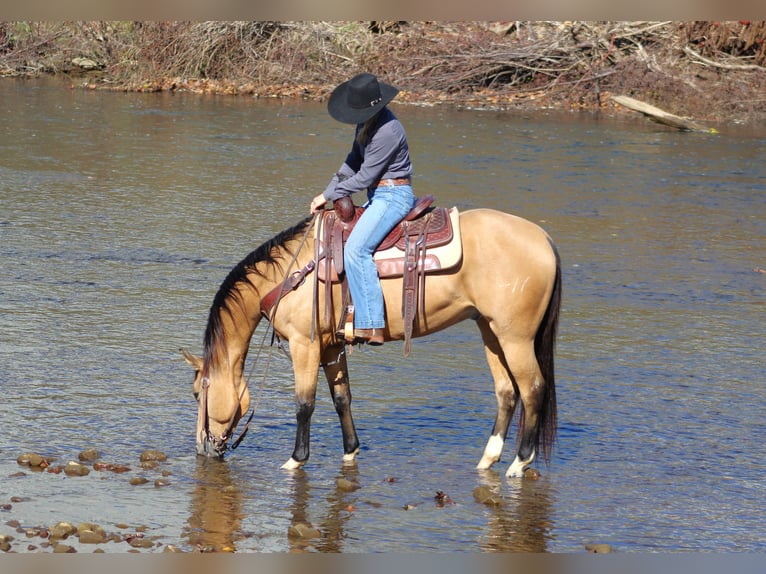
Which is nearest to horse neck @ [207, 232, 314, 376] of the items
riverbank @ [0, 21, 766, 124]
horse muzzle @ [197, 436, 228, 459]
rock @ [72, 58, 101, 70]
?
horse muzzle @ [197, 436, 228, 459]

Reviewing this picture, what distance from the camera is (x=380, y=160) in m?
7.13

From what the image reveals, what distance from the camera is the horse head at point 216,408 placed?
721 cm

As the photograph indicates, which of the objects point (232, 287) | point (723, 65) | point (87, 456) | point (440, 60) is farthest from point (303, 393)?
point (723, 65)

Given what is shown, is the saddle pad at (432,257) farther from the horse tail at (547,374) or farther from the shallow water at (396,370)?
the shallow water at (396,370)

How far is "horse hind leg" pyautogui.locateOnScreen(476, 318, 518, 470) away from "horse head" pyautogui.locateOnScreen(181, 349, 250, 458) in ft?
5.20

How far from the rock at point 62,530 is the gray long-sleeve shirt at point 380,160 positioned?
101 inches

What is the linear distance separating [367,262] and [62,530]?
2442 millimetres

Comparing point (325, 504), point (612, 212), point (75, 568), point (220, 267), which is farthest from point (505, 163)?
point (75, 568)

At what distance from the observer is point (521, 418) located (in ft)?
23.9

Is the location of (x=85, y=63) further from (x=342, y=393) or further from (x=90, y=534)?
(x=90, y=534)

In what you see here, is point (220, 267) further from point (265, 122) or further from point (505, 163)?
point (265, 122)

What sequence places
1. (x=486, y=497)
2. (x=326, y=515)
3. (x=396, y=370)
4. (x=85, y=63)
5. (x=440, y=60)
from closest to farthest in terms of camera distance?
(x=326, y=515) → (x=486, y=497) → (x=396, y=370) → (x=440, y=60) → (x=85, y=63)

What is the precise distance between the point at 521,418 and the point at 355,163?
1.99m

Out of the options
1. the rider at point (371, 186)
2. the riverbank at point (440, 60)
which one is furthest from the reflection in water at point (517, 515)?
the riverbank at point (440, 60)
